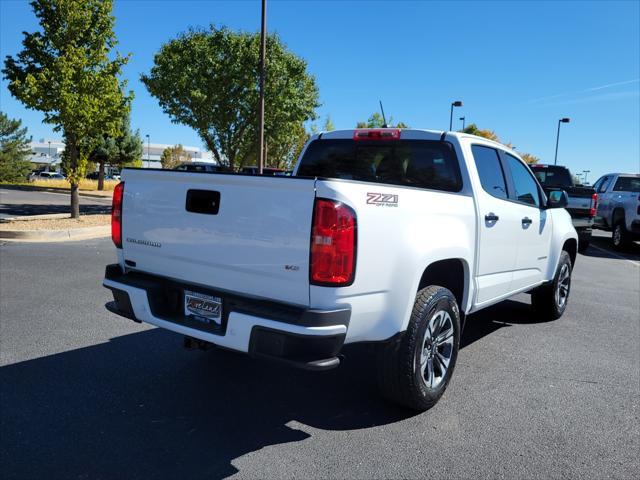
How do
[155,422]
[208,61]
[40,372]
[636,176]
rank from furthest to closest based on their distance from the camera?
[208,61] < [636,176] < [40,372] < [155,422]

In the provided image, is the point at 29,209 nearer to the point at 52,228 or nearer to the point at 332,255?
the point at 52,228

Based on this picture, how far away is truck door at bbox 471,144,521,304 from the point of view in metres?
4.06

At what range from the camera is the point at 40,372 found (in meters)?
3.92

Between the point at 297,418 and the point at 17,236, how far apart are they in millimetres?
9899

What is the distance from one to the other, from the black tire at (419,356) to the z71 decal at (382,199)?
0.74 meters

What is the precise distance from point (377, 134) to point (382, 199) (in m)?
1.62

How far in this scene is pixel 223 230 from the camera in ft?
9.90

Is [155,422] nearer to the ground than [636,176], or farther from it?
nearer to the ground

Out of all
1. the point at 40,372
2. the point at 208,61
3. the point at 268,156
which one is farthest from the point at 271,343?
the point at 268,156

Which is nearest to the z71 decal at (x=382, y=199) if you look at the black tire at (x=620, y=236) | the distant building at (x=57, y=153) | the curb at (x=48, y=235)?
the curb at (x=48, y=235)

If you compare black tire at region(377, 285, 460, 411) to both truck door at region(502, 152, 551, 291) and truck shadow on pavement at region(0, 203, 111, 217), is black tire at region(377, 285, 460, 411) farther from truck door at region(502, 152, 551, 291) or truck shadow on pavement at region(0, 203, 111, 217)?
truck shadow on pavement at region(0, 203, 111, 217)

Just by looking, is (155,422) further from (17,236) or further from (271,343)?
(17,236)

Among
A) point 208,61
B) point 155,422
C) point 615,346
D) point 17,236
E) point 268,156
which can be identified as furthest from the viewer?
point 268,156

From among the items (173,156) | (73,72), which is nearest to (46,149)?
(173,156)
